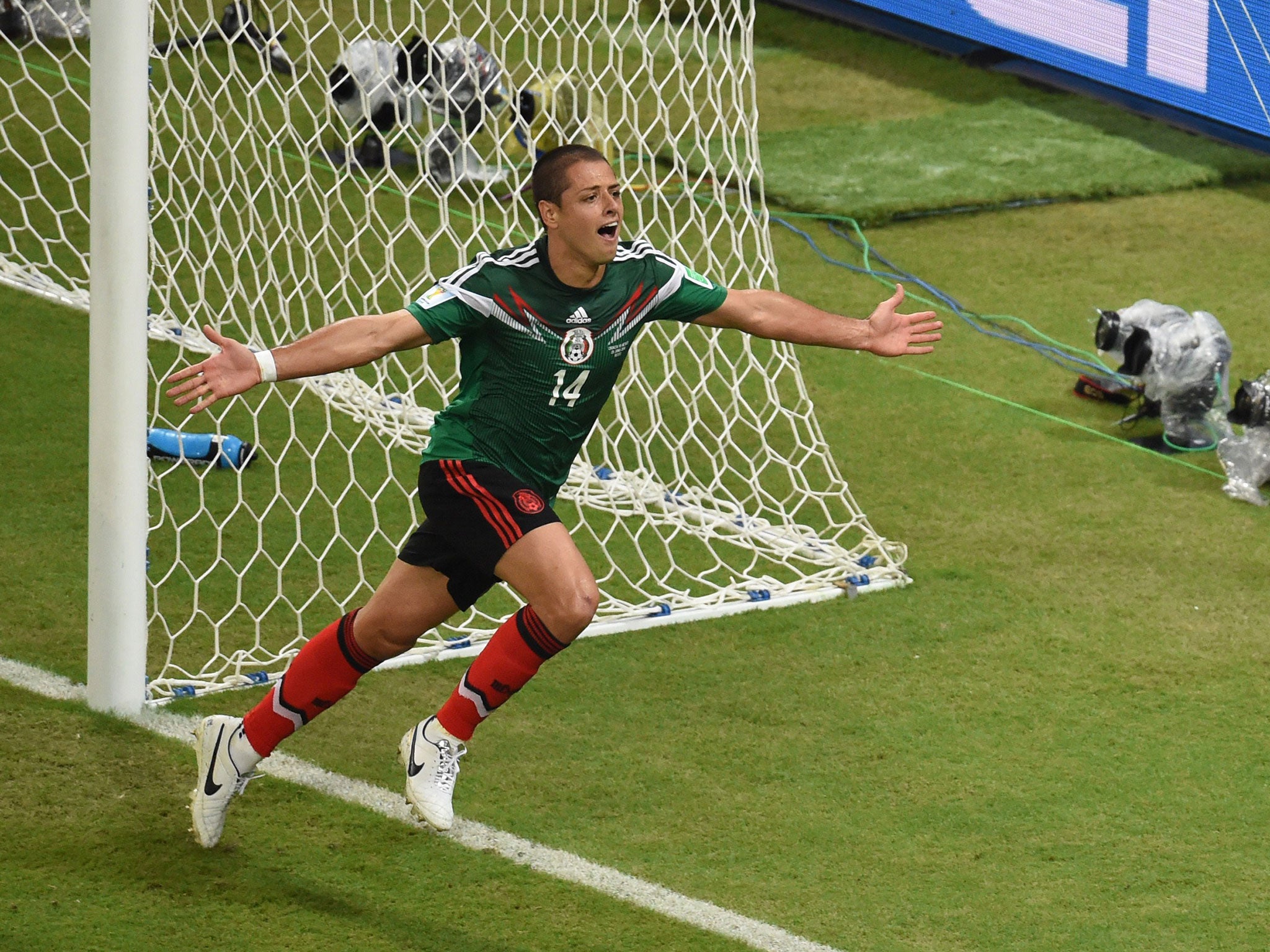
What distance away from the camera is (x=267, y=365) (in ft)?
11.6

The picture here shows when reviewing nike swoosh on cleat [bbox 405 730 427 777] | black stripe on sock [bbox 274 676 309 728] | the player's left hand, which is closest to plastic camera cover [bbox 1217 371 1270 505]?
the player's left hand

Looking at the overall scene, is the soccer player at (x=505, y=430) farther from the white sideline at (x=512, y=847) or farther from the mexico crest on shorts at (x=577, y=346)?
the white sideline at (x=512, y=847)

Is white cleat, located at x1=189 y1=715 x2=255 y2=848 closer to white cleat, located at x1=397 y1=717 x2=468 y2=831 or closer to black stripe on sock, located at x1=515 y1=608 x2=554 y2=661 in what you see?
white cleat, located at x1=397 y1=717 x2=468 y2=831

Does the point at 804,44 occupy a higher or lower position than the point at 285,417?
higher

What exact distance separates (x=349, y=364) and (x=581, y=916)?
4.44ft

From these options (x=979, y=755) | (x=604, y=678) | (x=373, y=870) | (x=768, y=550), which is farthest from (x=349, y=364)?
(x=768, y=550)

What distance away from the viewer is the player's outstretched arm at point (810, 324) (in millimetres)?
4035

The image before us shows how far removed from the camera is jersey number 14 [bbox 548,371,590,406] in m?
3.87

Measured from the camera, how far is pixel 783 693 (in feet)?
16.1

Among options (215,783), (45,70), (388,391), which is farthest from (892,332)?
(45,70)

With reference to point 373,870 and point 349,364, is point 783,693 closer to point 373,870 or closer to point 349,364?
point 373,870

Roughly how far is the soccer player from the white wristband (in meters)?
0.03

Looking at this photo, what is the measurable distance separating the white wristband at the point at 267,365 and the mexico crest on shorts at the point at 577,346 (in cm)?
66

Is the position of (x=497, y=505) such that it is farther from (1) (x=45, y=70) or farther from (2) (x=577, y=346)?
(1) (x=45, y=70)
